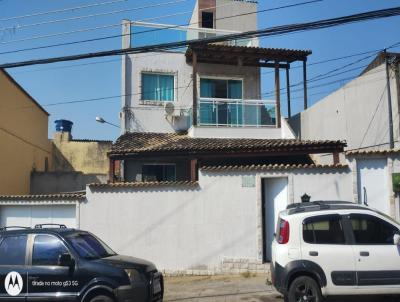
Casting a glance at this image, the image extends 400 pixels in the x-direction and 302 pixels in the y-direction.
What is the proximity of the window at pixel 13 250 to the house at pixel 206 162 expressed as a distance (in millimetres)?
5360

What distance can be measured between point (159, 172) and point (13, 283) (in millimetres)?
10776

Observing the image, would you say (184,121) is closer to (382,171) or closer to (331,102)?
(331,102)

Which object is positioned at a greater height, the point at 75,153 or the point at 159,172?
the point at 75,153

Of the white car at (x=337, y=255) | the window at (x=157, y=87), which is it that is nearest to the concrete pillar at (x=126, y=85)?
the window at (x=157, y=87)

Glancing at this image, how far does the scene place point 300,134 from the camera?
22891mm

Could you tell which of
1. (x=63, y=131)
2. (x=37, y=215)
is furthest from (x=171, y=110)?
(x=63, y=131)

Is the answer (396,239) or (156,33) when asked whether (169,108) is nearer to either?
(156,33)

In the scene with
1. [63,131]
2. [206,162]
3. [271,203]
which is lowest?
[271,203]

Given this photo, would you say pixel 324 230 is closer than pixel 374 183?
Yes

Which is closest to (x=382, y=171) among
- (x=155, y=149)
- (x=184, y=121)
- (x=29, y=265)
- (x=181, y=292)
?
(x=181, y=292)

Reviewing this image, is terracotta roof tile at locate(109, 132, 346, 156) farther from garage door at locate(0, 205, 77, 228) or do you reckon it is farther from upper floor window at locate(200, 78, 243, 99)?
upper floor window at locate(200, 78, 243, 99)

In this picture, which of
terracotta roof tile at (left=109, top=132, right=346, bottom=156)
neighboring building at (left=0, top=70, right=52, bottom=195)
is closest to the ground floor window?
terracotta roof tile at (left=109, top=132, right=346, bottom=156)

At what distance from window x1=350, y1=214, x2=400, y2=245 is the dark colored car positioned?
11.8 ft

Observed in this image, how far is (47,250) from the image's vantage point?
8.11 meters
